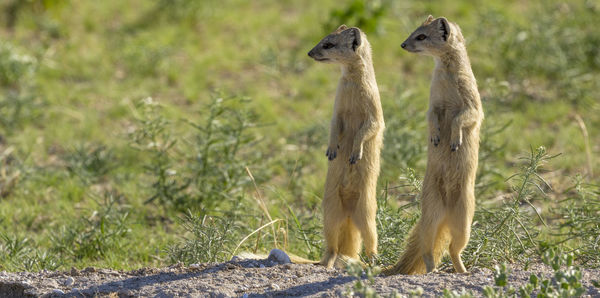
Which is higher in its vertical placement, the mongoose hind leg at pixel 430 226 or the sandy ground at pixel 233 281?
the mongoose hind leg at pixel 430 226

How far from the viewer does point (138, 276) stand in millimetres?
4004

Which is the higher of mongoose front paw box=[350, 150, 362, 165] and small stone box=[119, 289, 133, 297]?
mongoose front paw box=[350, 150, 362, 165]

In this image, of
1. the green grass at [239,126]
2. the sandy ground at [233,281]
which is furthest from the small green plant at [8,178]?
the sandy ground at [233,281]

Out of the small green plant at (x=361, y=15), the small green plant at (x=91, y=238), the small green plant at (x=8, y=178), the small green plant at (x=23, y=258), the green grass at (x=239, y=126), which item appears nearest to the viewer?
the small green plant at (x=23, y=258)

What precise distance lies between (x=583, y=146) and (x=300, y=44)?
387 cm

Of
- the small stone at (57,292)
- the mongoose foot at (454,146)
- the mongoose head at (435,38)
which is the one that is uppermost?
the mongoose head at (435,38)

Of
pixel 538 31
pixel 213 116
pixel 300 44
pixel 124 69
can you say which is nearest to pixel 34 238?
pixel 213 116

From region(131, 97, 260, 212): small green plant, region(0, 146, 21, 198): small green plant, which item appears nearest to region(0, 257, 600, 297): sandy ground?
region(131, 97, 260, 212): small green plant

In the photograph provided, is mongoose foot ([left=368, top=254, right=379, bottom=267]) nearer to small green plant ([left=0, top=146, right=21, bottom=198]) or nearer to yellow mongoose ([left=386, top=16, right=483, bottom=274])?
yellow mongoose ([left=386, top=16, right=483, bottom=274])

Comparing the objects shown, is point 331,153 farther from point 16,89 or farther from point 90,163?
point 16,89

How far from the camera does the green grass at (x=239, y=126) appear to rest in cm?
483

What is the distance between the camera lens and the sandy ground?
363 centimetres

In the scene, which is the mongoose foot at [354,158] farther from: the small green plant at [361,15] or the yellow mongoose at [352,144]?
the small green plant at [361,15]

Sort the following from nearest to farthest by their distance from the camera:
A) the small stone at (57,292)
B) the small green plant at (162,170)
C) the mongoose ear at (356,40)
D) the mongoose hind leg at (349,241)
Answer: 1. the small stone at (57,292)
2. the mongoose ear at (356,40)
3. the mongoose hind leg at (349,241)
4. the small green plant at (162,170)
